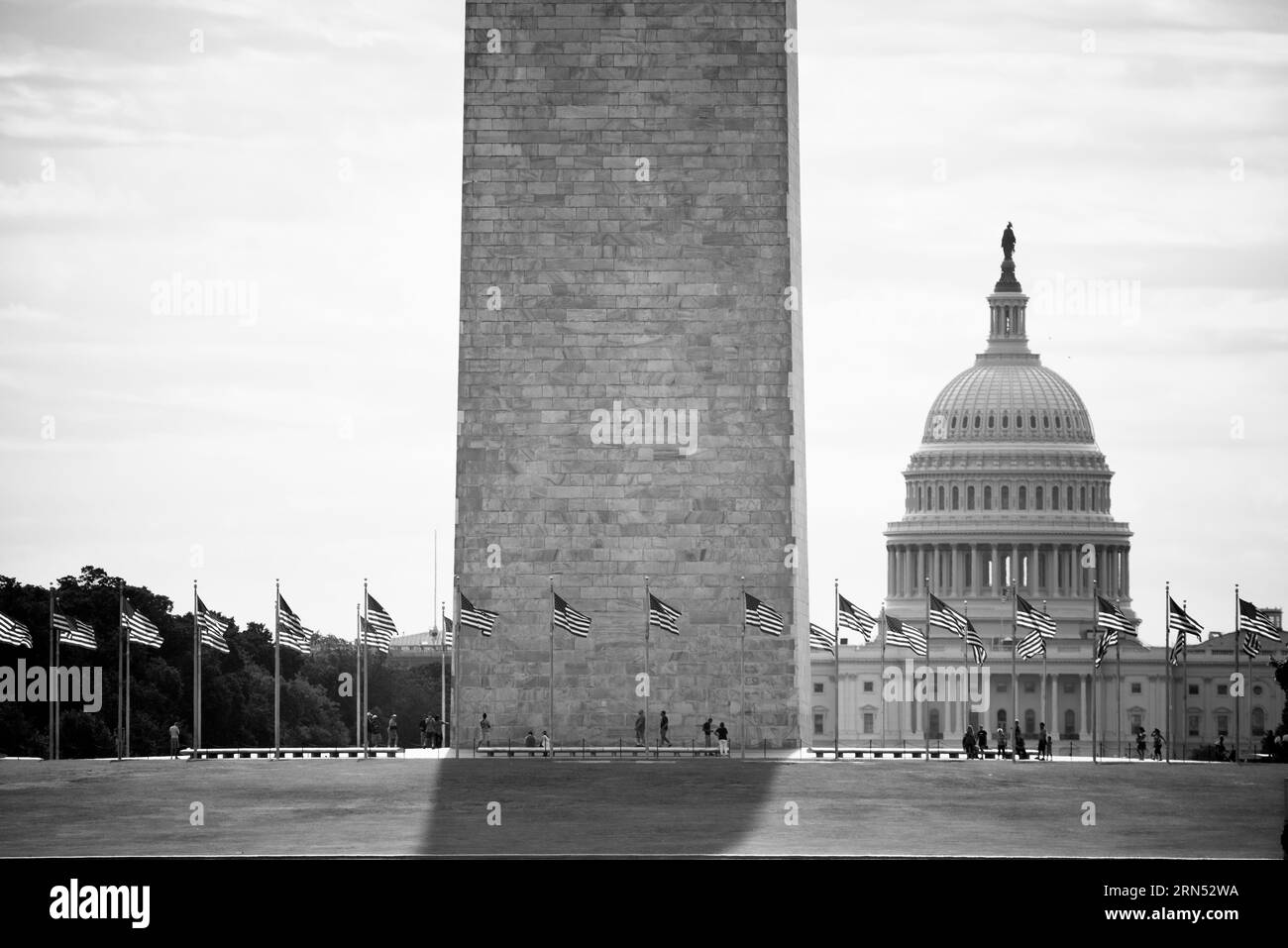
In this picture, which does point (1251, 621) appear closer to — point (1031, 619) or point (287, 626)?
point (1031, 619)

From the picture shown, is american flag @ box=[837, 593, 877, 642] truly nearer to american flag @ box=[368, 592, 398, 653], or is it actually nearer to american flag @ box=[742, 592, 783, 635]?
american flag @ box=[742, 592, 783, 635]

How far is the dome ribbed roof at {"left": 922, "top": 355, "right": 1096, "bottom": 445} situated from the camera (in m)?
→ 184

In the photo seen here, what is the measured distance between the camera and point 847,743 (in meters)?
162

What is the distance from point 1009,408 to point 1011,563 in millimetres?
9564

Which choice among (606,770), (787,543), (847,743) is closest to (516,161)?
(787,543)

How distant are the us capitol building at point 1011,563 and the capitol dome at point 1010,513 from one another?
0.28ft

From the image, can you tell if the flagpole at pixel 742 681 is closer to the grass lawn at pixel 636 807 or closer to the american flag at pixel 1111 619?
the grass lawn at pixel 636 807

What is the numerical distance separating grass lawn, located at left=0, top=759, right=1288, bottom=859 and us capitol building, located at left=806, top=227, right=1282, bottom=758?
351ft

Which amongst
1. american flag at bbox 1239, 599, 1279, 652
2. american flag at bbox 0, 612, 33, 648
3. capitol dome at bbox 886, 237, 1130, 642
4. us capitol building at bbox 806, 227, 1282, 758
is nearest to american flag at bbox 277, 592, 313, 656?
american flag at bbox 0, 612, 33, 648

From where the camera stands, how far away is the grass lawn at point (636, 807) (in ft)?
151

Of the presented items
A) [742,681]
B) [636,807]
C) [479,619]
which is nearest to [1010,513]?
[742,681]

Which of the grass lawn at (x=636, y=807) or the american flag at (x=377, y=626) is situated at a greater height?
the american flag at (x=377, y=626)

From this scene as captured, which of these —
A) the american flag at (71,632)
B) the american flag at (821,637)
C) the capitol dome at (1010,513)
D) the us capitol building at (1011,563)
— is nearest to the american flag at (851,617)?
the american flag at (821,637)
